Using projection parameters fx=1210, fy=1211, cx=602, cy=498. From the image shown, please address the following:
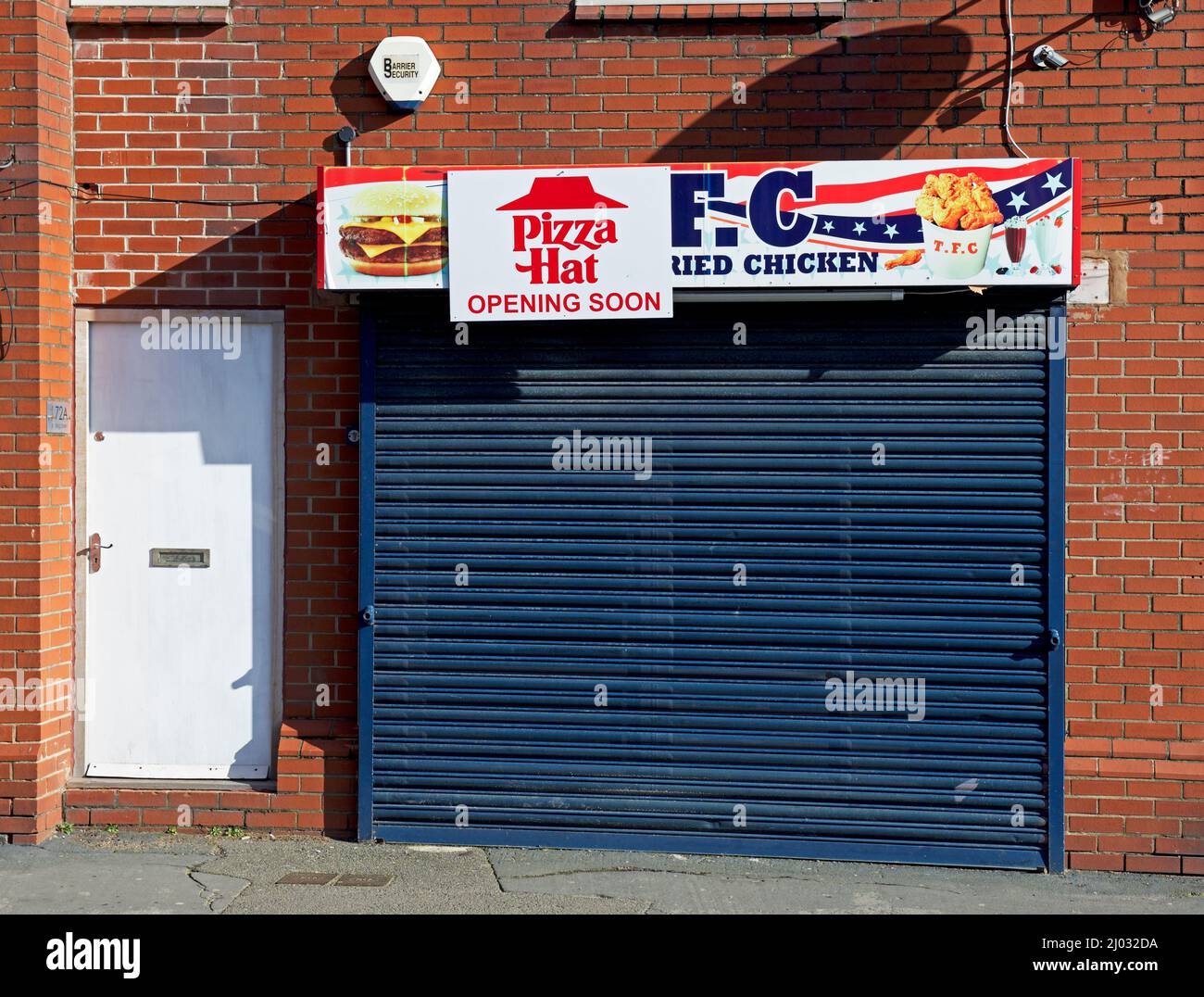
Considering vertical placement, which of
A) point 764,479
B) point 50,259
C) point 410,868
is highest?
point 50,259

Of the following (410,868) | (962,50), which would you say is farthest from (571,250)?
(410,868)

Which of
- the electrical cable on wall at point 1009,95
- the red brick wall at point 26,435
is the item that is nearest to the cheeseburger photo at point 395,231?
the red brick wall at point 26,435

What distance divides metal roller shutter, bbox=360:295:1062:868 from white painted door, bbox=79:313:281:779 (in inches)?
28.8

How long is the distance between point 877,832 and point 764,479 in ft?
6.71

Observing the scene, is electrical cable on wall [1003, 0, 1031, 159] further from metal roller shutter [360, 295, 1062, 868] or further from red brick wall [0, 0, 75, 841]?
red brick wall [0, 0, 75, 841]

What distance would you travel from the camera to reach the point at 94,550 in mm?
7105

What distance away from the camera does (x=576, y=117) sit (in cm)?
689

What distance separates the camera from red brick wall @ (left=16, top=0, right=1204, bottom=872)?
665 cm

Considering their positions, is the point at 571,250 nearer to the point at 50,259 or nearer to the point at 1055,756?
the point at 50,259

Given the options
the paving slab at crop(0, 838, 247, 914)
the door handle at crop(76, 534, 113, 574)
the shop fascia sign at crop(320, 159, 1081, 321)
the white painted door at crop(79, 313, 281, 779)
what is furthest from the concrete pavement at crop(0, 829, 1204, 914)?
the shop fascia sign at crop(320, 159, 1081, 321)

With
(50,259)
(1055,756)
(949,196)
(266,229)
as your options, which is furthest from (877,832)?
(50,259)

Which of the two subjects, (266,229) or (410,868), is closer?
(410,868)

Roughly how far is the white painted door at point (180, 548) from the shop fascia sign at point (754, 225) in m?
1.13

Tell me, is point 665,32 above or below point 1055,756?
above
